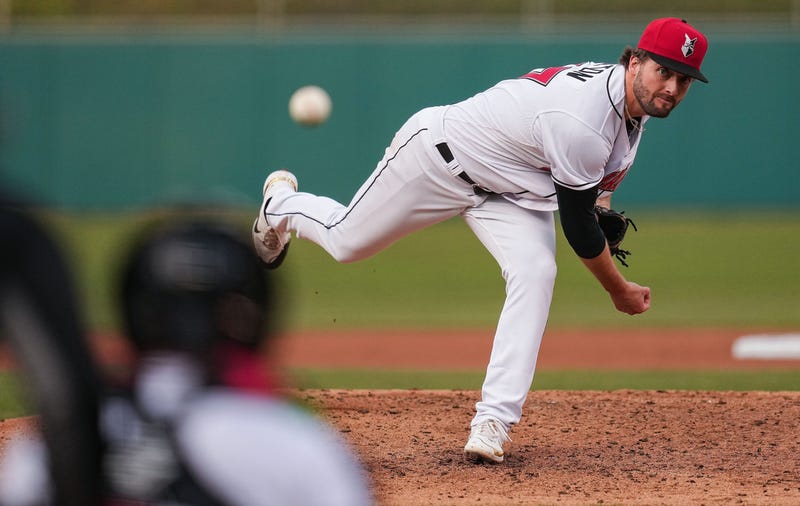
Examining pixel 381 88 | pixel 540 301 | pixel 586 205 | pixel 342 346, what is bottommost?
pixel 342 346

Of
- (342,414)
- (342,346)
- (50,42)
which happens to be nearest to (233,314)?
(342,414)

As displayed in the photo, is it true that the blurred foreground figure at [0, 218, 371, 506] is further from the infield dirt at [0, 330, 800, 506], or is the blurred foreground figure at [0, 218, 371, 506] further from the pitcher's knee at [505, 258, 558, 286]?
the pitcher's knee at [505, 258, 558, 286]

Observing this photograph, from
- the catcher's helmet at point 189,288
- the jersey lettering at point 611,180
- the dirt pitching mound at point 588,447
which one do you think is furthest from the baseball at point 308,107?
the catcher's helmet at point 189,288

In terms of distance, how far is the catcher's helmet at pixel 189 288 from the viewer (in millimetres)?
1622

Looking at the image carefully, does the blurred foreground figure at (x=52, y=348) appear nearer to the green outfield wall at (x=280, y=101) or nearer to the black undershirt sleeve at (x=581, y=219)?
the black undershirt sleeve at (x=581, y=219)

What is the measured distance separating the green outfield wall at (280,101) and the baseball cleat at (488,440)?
43.5 ft

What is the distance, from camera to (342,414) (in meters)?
5.13

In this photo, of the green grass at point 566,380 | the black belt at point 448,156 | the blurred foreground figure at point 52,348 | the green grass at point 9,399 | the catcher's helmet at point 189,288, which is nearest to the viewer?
the blurred foreground figure at point 52,348

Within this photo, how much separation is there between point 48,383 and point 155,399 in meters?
0.16

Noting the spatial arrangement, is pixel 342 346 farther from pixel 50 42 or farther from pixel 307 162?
pixel 50 42

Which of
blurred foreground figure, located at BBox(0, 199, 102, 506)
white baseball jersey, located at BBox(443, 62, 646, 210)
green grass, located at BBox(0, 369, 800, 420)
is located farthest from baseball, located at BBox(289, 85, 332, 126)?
blurred foreground figure, located at BBox(0, 199, 102, 506)

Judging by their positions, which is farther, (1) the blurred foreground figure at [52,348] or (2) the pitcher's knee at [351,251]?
(2) the pitcher's knee at [351,251]

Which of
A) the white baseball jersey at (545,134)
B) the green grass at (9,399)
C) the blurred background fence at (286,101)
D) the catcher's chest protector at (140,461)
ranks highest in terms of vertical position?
the blurred background fence at (286,101)

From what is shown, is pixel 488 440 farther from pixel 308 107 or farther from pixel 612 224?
pixel 308 107
